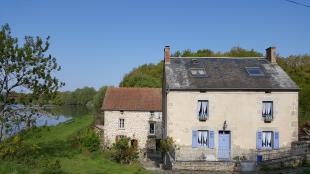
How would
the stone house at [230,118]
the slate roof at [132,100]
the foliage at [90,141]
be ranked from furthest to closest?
1. the slate roof at [132,100]
2. the foliage at [90,141]
3. the stone house at [230,118]

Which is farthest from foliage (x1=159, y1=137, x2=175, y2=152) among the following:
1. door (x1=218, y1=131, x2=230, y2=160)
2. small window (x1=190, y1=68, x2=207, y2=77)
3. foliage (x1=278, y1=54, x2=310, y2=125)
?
foliage (x1=278, y1=54, x2=310, y2=125)

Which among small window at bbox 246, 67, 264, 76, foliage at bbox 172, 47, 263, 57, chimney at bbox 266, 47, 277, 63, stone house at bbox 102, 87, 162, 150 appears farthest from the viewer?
foliage at bbox 172, 47, 263, 57

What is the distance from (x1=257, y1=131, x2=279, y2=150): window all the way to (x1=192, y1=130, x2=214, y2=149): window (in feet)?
10.1

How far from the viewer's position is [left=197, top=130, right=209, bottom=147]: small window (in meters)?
24.2

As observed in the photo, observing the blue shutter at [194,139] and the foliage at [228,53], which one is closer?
the blue shutter at [194,139]

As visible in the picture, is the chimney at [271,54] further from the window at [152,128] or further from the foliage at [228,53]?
the foliage at [228,53]

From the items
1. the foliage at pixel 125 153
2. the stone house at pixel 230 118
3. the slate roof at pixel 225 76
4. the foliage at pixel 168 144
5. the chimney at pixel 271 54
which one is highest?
the chimney at pixel 271 54

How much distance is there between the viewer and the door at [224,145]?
24.2 m

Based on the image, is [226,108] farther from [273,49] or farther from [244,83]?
[273,49]

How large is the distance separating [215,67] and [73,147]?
13.4 metres

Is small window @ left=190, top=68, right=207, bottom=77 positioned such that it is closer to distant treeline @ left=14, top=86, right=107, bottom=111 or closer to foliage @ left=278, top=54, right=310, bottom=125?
distant treeline @ left=14, top=86, right=107, bottom=111

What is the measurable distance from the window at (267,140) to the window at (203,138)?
10.1 ft

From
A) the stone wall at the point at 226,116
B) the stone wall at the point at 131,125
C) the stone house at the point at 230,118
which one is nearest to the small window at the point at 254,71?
the stone house at the point at 230,118

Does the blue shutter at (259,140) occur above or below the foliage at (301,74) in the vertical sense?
below
